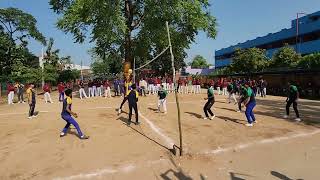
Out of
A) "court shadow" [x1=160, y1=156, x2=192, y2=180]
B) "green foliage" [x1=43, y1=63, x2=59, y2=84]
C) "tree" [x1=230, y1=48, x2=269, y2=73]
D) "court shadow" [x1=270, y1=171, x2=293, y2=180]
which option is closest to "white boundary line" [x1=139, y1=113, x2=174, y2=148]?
"court shadow" [x1=160, y1=156, x2=192, y2=180]

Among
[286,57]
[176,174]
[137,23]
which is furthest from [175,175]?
[286,57]

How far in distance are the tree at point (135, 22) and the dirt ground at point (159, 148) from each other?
8983 millimetres

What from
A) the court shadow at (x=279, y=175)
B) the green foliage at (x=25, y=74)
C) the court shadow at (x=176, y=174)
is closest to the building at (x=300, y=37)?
the green foliage at (x=25, y=74)

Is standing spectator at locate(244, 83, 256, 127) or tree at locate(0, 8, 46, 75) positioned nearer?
standing spectator at locate(244, 83, 256, 127)

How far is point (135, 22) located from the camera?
28.1 m

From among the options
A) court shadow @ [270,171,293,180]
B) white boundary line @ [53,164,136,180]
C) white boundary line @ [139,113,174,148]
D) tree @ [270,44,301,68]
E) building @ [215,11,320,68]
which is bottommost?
court shadow @ [270,171,293,180]

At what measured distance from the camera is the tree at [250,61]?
48.6m

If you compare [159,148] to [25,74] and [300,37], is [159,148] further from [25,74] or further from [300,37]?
[300,37]

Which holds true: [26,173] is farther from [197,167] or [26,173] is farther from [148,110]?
[148,110]

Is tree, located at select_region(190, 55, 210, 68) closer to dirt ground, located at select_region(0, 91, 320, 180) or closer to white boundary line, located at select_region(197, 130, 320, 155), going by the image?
dirt ground, located at select_region(0, 91, 320, 180)

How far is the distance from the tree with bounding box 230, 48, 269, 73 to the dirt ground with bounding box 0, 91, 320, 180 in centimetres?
3146

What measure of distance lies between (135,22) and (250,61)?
25.4 metres

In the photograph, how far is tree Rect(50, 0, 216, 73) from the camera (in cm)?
2434

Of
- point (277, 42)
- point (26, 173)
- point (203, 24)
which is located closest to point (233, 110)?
point (203, 24)
